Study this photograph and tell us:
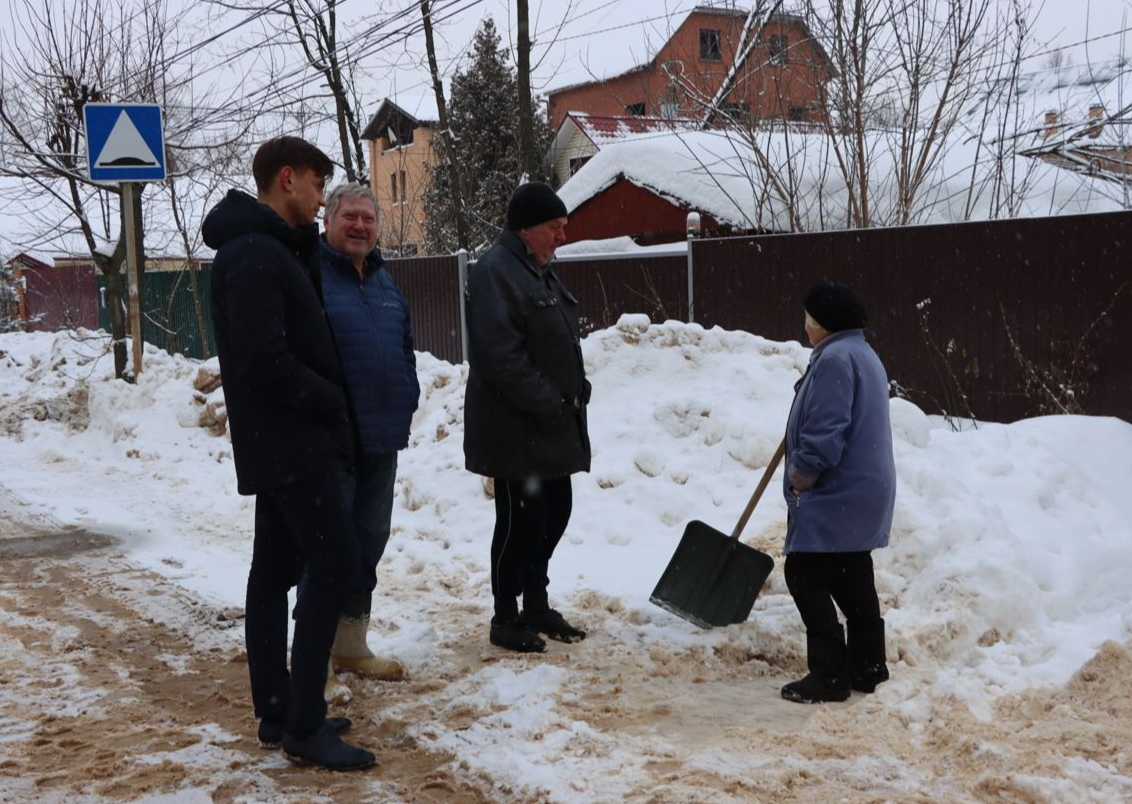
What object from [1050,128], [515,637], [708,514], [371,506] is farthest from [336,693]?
[1050,128]

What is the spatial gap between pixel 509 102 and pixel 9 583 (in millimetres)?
23489

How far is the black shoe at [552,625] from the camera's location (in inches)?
192

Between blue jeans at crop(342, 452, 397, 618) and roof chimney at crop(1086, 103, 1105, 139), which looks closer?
blue jeans at crop(342, 452, 397, 618)

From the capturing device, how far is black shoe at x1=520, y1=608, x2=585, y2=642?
4.89 m

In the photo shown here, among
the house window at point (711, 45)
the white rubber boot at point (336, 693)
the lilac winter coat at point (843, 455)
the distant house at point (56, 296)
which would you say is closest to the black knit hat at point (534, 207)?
the lilac winter coat at point (843, 455)

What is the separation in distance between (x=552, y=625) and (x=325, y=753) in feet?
4.97

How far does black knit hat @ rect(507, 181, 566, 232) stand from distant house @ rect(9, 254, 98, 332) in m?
20.6

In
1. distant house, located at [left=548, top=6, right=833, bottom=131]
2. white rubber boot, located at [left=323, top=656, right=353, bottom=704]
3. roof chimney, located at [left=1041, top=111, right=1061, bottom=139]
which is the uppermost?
distant house, located at [left=548, top=6, right=833, bottom=131]

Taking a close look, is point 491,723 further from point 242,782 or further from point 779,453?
point 779,453

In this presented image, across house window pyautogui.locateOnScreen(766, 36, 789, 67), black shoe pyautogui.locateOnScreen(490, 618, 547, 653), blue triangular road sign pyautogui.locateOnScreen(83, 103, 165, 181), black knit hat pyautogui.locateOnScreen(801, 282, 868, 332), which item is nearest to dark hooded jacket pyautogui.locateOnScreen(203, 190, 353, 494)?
black shoe pyautogui.locateOnScreen(490, 618, 547, 653)

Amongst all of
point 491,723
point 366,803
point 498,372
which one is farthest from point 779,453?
point 366,803

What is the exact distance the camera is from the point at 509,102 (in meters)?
28.0

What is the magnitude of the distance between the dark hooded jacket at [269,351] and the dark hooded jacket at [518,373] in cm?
107

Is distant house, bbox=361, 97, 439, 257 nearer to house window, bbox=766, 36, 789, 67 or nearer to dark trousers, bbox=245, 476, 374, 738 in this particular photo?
house window, bbox=766, 36, 789, 67
